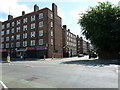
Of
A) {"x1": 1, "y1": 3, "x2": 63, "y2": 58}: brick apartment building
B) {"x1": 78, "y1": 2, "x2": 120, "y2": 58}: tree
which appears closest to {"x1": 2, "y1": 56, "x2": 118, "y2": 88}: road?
{"x1": 78, "y1": 2, "x2": 120, "y2": 58}: tree

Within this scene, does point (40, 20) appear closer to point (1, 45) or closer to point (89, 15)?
point (89, 15)

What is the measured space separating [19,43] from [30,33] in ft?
Result: 20.6

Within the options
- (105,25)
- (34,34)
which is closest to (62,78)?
(105,25)

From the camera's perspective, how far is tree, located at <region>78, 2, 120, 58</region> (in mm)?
23516

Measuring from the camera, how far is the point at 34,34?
1516 inches

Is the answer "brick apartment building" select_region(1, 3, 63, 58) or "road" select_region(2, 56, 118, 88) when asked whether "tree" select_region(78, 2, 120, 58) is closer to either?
"brick apartment building" select_region(1, 3, 63, 58)

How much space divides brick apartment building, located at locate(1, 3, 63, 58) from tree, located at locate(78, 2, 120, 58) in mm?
13439

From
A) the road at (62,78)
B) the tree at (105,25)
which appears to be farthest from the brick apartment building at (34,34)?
the road at (62,78)

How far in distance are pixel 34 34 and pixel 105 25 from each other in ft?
77.0

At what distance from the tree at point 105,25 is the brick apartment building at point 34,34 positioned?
13.4 meters

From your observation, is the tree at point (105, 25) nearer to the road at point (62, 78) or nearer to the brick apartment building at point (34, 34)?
the brick apartment building at point (34, 34)

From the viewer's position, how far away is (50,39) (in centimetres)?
3691

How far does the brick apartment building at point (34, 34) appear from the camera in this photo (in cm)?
3619

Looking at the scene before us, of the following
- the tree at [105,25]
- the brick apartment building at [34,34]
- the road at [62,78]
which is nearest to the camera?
the road at [62,78]
